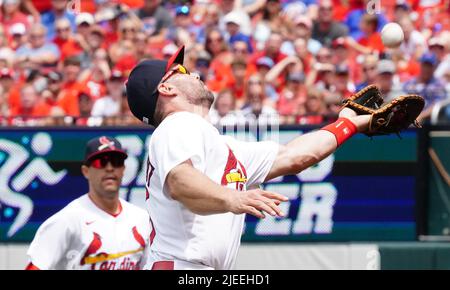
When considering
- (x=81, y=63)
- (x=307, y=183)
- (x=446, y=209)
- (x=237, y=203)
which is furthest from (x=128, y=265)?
(x=81, y=63)

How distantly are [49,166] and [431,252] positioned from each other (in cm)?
386

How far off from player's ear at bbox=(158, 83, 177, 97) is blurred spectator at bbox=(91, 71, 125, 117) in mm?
6555

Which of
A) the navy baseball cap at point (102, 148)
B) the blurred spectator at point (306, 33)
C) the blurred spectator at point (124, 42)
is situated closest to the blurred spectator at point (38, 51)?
the blurred spectator at point (124, 42)

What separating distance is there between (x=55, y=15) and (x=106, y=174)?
6890 millimetres

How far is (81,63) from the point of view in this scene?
12625 millimetres

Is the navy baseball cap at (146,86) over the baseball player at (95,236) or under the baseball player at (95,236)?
over

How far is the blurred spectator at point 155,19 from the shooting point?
42.8 ft

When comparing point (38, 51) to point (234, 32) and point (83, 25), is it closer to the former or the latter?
point (83, 25)

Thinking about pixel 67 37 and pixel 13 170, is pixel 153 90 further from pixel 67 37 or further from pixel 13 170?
pixel 67 37

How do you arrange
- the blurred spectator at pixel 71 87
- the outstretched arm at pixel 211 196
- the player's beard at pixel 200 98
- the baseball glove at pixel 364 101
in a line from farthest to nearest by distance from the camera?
the blurred spectator at pixel 71 87 → the baseball glove at pixel 364 101 → the player's beard at pixel 200 98 → the outstretched arm at pixel 211 196

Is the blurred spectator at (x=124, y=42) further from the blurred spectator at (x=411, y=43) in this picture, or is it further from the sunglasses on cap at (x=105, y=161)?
the sunglasses on cap at (x=105, y=161)

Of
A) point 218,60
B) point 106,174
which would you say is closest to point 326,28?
point 218,60

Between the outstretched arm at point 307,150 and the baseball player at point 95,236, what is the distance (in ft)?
7.03
